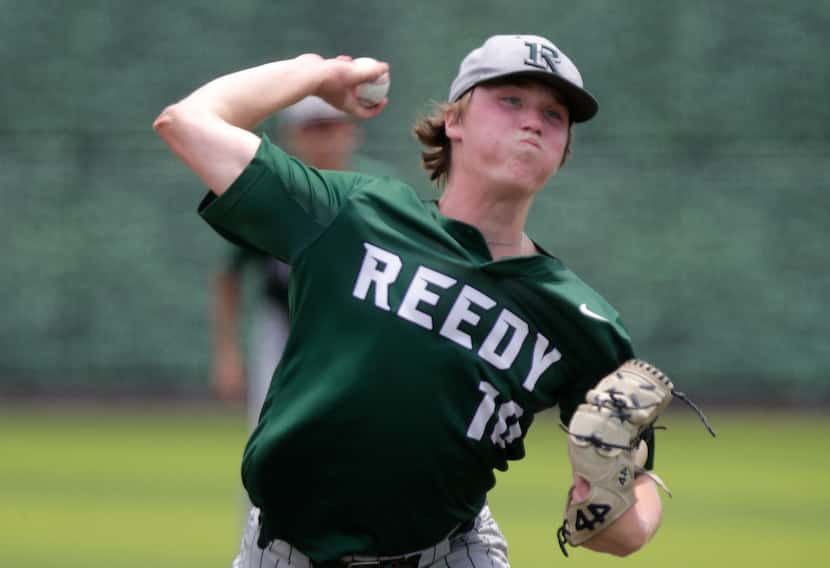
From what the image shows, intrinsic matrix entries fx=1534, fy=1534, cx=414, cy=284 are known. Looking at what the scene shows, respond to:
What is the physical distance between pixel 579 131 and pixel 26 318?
20.2 ft

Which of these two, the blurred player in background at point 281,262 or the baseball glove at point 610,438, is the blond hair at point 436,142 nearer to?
the baseball glove at point 610,438

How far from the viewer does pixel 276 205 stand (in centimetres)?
380

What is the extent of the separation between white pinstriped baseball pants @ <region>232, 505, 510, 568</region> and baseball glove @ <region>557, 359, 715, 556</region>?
15.5 inches

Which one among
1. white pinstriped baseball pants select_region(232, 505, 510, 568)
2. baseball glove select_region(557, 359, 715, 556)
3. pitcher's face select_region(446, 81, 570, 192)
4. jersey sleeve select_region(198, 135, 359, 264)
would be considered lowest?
white pinstriped baseball pants select_region(232, 505, 510, 568)

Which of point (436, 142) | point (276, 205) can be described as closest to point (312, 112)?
point (436, 142)

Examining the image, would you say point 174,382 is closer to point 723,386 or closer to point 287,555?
point 723,386

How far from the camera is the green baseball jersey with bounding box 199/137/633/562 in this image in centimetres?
384

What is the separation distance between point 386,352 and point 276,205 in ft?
1.50

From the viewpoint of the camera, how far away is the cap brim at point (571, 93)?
395 cm

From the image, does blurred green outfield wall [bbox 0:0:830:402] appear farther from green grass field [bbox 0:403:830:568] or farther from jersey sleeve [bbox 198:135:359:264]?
jersey sleeve [bbox 198:135:359:264]

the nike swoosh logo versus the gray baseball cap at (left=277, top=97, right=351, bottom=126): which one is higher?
the gray baseball cap at (left=277, top=97, right=351, bottom=126)

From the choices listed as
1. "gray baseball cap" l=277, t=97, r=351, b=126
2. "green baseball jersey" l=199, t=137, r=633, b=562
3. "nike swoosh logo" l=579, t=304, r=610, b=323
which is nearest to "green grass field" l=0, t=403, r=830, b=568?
"gray baseball cap" l=277, t=97, r=351, b=126

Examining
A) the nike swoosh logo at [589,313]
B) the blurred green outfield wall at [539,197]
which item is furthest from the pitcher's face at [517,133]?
the blurred green outfield wall at [539,197]

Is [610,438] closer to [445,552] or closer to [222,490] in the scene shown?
[445,552]
